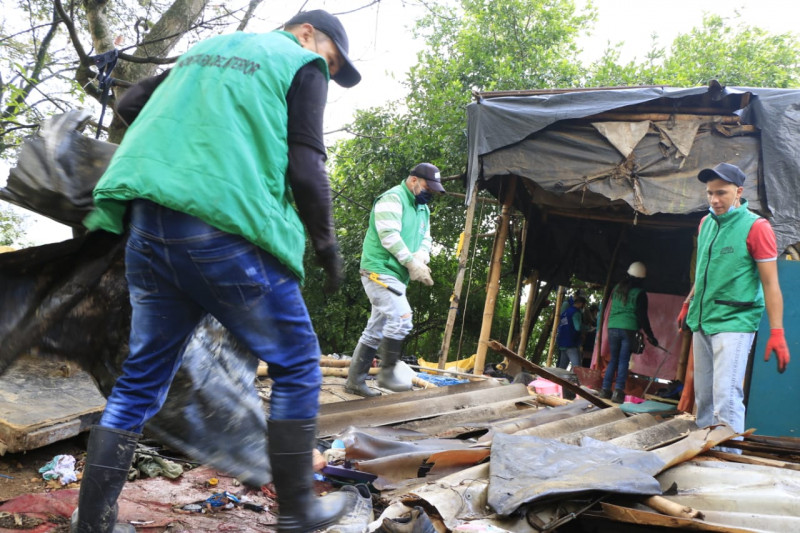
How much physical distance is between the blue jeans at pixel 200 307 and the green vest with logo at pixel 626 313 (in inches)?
261

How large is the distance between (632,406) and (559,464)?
2.63 m

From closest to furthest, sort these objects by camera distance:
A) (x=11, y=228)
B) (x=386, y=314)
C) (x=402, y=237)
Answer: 1. (x=386, y=314)
2. (x=402, y=237)
3. (x=11, y=228)

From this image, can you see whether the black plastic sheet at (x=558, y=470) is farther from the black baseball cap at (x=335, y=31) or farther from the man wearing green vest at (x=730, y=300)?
the black baseball cap at (x=335, y=31)

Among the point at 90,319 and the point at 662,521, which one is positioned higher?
the point at 90,319

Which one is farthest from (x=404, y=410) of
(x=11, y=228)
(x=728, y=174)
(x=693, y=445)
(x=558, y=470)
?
(x=11, y=228)

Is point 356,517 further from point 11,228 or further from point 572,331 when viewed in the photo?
point 11,228

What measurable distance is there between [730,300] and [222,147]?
11.8 feet

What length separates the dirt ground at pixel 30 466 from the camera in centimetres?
259

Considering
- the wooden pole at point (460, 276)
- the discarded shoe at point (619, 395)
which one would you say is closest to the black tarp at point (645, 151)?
the wooden pole at point (460, 276)

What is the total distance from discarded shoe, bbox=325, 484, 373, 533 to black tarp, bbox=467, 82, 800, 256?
16.5 ft

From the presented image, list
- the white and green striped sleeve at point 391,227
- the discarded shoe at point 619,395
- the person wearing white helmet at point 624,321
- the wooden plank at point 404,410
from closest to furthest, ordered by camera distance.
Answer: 1. the wooden plank at point 404,410
2. the white and green striped sleeve at point 391,227
3. the discarded shoe at point 619,395
4. the person wearing white helmet at point 624,321

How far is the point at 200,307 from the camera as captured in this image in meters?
1.91

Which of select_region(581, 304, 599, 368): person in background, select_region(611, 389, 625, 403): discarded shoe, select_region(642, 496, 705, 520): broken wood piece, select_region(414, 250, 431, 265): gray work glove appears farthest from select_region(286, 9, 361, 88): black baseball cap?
select_region(581, 304, 599, 368): person in background

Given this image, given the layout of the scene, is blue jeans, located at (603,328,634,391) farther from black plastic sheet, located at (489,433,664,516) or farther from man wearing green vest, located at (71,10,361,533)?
man wearing green vest, located at (71,10,361,533)
